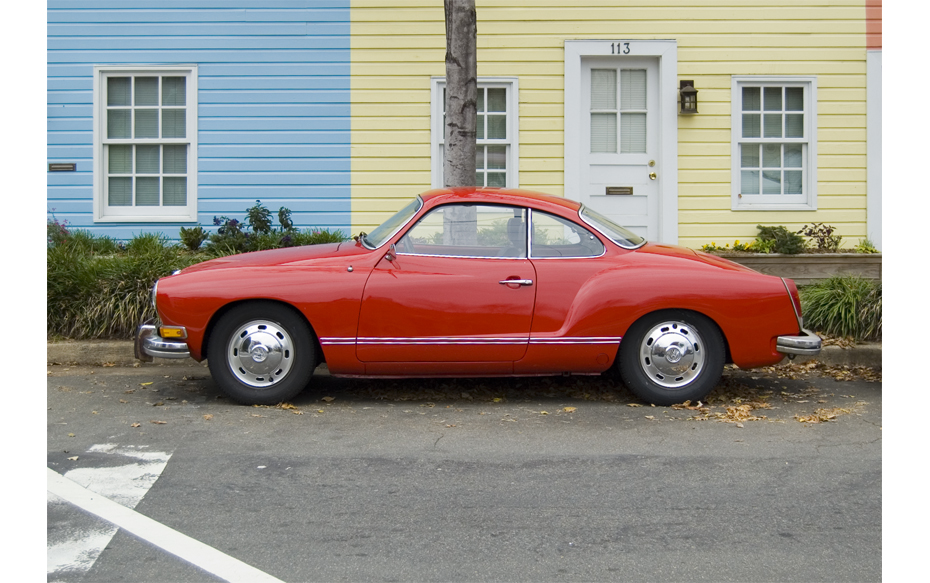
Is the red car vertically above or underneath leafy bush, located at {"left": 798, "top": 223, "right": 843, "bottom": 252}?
underneath

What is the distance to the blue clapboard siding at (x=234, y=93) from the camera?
11.1 metres

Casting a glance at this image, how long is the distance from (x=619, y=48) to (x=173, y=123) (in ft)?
18.3

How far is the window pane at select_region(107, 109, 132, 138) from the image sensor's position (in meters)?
11.3

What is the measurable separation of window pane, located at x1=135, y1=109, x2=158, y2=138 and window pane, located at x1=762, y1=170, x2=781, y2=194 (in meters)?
7.62

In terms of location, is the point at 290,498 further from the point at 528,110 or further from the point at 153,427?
the point at 528,110

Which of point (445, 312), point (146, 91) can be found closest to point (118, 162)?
point (146, 91)

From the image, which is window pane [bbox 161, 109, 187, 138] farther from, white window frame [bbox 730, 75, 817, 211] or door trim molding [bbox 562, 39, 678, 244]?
white window frame [bbox 730, 75, 817, 211]

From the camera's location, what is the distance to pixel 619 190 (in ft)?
36.8

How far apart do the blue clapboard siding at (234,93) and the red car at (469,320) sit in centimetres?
506

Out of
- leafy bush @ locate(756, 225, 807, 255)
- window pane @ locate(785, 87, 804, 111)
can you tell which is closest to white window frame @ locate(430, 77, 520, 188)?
leafy bush @ locate(756, 225, 807, 255)

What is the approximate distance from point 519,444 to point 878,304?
4522 millimetres

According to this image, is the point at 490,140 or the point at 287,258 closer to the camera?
the point at 287,258

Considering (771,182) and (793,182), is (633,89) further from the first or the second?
(793,182)

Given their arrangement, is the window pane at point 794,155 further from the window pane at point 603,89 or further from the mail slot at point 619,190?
the window pane at point 603,89
